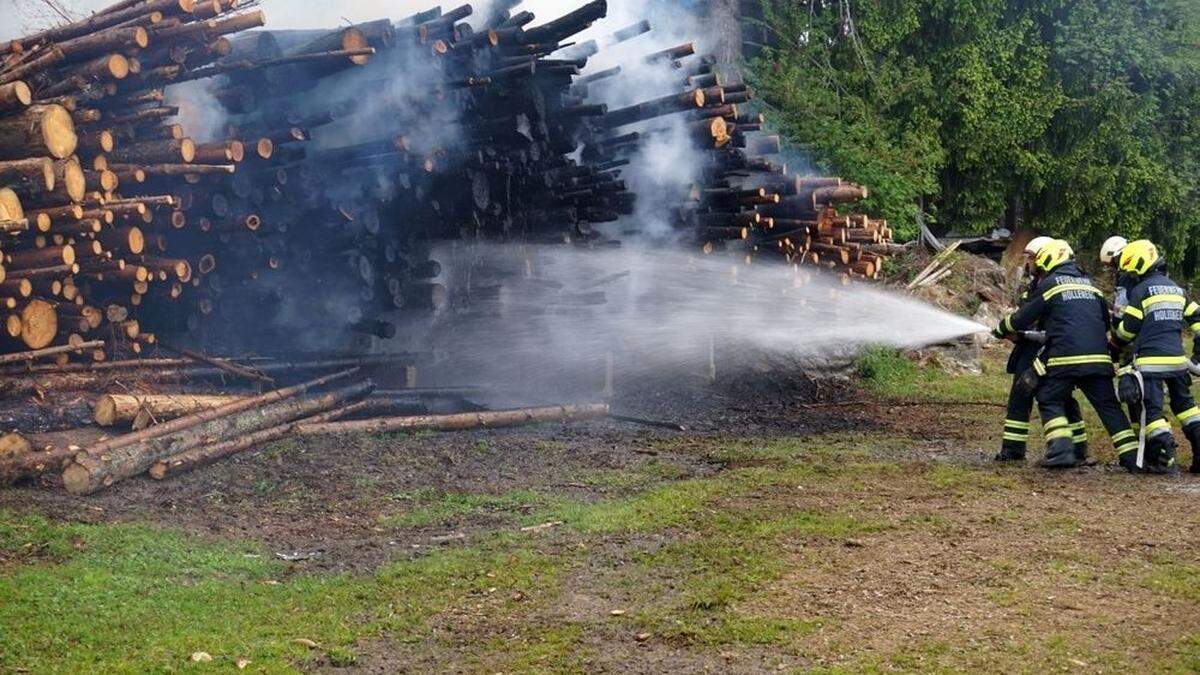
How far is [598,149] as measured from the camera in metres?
12.5

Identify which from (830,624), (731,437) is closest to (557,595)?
(830,624)

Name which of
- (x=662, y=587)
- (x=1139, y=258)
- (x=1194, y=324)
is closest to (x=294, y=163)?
(x=662, y=587)

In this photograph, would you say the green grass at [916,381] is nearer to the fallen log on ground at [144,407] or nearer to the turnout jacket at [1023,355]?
the turnout jacket at [1023,355]

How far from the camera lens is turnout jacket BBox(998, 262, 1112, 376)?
33.5 feet

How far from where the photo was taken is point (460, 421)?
36.9ft

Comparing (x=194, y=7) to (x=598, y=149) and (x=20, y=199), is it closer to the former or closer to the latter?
(x=20, y=199)

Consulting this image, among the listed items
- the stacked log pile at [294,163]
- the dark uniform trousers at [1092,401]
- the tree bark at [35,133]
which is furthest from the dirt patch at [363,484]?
the dark uniform trousers at [1092,401]

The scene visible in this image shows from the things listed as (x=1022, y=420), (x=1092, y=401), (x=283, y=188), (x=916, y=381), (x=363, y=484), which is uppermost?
(x=283, y=188)

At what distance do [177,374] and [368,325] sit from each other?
7.71 ft

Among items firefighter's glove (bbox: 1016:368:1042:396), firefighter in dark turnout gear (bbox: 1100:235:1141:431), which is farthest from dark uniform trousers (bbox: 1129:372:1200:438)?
firefighter's glove (bbox: 1016:368:1042:396)

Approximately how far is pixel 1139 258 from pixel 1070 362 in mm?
1087

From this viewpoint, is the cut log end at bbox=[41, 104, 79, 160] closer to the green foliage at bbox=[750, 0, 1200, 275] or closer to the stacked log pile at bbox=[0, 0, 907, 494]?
the stacked log pile at bbox=[0, 0, 907, 494]

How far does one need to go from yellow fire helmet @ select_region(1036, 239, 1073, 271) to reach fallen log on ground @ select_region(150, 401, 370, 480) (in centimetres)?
667

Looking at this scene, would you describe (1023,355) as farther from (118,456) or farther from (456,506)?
(118,456)
